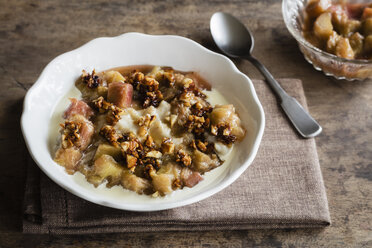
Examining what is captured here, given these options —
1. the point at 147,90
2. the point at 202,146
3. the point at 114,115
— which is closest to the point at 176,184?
the point at 202,146

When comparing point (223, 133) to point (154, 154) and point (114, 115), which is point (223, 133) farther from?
point (114, 115)

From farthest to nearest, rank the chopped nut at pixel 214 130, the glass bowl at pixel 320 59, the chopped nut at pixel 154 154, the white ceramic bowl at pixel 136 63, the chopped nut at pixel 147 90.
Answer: the glass bowl at pixel 320 59 < the chopped nut at pixel 147 90 < the chopped nut at pixel 214 130 < the chopped nut at pixel 154 154 < the white ceramic bowl at pixel 136 63

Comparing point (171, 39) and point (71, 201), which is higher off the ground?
point (171, 39)

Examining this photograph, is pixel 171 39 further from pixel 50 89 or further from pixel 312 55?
pixel 312 55

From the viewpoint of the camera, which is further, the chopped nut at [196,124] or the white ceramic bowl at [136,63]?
the chopped nut at [196,124]

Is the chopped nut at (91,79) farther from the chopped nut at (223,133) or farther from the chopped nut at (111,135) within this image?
the chopped nut at (223,133)

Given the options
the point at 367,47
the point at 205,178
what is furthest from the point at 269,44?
the point at 205,178

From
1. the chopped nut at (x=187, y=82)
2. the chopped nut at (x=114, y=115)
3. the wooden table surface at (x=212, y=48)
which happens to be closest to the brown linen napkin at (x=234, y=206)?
the wooden table surface at (x=212, y=48)
